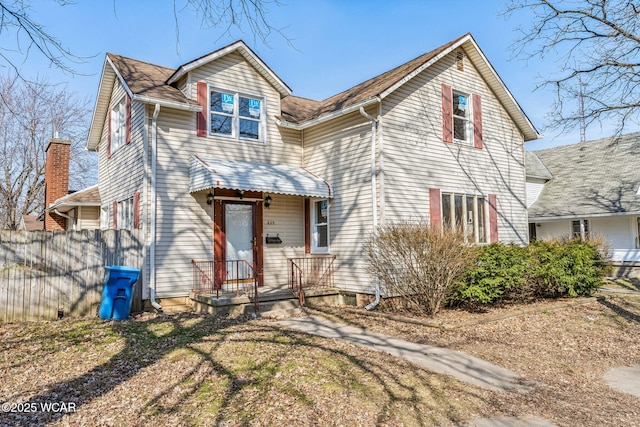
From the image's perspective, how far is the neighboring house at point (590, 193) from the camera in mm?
18562

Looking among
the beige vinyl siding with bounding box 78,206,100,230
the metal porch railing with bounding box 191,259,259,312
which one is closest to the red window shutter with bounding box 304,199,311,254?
the metal porch railing with bounding box 191,259,259,312

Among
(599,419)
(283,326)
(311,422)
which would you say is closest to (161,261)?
(283,326)

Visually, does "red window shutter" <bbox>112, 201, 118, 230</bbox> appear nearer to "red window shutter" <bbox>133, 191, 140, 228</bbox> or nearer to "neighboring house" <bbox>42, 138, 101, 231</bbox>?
"neighboring house" <bbox>42, 138, 101, 231</bbox>

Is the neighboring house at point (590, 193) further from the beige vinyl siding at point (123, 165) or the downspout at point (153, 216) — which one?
the beige vinyl siding at point (123, 165)

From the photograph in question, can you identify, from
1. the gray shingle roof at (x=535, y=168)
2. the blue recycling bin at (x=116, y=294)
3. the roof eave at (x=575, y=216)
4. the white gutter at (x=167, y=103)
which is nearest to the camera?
the blue recycling bin at (x=116, y=294)

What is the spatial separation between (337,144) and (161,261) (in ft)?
→ 18.3

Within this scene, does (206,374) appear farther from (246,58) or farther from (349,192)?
(246,58)

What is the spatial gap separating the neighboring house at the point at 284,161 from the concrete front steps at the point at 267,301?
501 millimetres

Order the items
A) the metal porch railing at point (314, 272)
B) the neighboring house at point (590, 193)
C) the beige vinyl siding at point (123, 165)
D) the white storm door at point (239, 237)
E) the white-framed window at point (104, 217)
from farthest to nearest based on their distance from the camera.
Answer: the neighboring house at point (590, 193)
the white-framed window at point (104, 217)
the metal porch railing at point (314, 272)
the white storm door at point (239, 237)
the beige vinyl siding at point (123, 165)

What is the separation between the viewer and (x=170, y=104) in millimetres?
10586

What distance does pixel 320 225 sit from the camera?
12477 millimetres

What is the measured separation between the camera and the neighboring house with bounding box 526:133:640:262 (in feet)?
60.9

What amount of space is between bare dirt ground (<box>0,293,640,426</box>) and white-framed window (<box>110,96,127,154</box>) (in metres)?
6.08

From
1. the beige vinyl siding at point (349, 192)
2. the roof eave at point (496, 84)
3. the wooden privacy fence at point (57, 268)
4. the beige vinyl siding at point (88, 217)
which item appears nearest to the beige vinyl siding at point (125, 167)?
the wooden privacy fence at point (57, 268)
